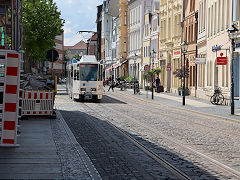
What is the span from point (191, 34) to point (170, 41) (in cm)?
684

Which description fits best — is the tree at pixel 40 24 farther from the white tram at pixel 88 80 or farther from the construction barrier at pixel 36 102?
the construction barrier at pixel 36 102

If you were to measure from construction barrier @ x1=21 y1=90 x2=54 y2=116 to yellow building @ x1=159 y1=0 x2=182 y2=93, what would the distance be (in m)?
35.1

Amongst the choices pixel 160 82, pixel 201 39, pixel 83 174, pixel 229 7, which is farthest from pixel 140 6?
pixel 83 174

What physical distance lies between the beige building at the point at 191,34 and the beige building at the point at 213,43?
2.38 meters

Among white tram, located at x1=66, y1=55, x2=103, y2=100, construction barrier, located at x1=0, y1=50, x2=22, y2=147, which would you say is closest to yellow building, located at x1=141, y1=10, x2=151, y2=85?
white tram, located at x1=66, y1=55, x2=103, y2=100

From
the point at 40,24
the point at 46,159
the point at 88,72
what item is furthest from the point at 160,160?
the point at 40,24

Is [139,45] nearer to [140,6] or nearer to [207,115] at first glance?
[140,6]

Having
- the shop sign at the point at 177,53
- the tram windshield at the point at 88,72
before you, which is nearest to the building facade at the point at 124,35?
the shop sign at the point at 177,53

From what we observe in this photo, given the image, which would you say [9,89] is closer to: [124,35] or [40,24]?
[40,24]

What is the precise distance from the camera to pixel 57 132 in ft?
51.1

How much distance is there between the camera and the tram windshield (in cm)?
3750

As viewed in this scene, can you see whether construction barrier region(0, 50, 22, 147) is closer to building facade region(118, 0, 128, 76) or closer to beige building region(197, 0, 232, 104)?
beige building region(197, 0, 232, 104)

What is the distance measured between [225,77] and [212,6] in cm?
826

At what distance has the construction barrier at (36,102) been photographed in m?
20.3
